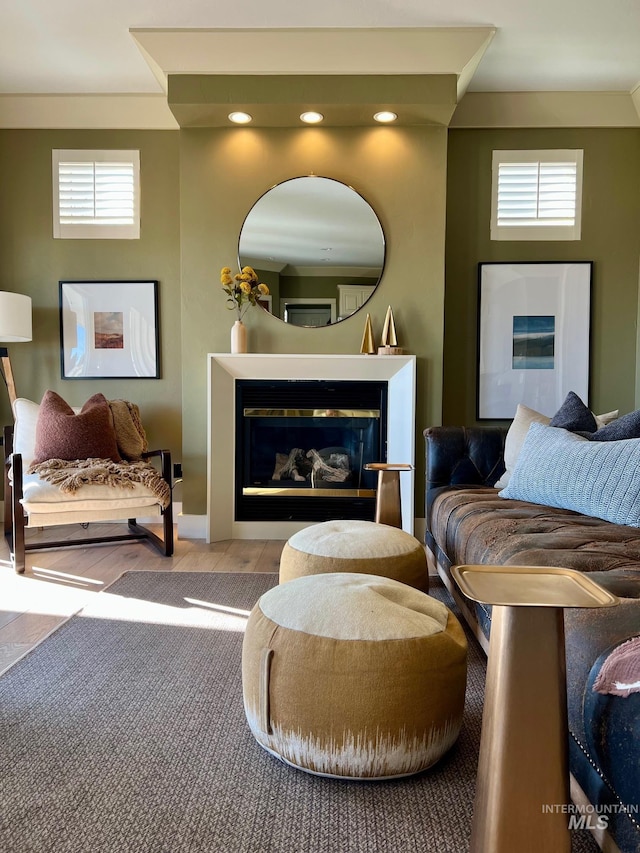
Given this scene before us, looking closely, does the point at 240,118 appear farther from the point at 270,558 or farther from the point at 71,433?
the point at 270,558

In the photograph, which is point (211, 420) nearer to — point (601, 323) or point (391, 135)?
point (391, 135)

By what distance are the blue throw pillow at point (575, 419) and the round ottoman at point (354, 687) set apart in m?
1.44

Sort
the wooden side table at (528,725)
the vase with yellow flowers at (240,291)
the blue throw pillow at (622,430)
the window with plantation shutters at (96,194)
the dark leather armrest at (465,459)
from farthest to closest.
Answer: the window with plantation shutters at (96,194)
the vase with yellow flowers at (240,291)
the dark leather armrest at (465,459)
the blue throw pillow at (622,430)
the wooden side table at (528,725)

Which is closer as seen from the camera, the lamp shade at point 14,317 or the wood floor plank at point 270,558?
the wood floor plank at point 270,558

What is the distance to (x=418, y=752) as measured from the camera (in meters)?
1.31

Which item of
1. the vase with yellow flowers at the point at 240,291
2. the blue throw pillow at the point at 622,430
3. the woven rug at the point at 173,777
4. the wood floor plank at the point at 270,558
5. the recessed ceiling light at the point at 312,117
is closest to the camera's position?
the woven rug at the point at 173,777

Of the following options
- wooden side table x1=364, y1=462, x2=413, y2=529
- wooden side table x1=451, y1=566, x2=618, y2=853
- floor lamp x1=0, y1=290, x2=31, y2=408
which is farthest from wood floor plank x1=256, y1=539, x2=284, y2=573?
wooden side table x1=451, y1=566, x2=618, y2=853

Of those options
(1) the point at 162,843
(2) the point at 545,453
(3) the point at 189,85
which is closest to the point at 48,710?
(1) the point at 162,843

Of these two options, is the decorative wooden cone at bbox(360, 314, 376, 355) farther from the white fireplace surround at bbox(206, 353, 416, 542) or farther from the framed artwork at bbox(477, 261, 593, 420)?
the framed artwork at bbox(477, 261, 593, 420)

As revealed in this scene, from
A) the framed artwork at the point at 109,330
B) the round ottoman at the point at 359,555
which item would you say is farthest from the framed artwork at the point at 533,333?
Answer: the framed artwork at the point at 109,330

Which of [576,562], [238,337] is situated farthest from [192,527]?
[576,562]

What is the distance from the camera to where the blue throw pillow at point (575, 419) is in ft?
8.24

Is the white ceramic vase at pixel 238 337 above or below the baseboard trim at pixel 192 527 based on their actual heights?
above

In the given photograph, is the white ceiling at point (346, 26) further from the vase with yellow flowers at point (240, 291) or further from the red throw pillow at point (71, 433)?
the red throw pillow at point (71, 433)
